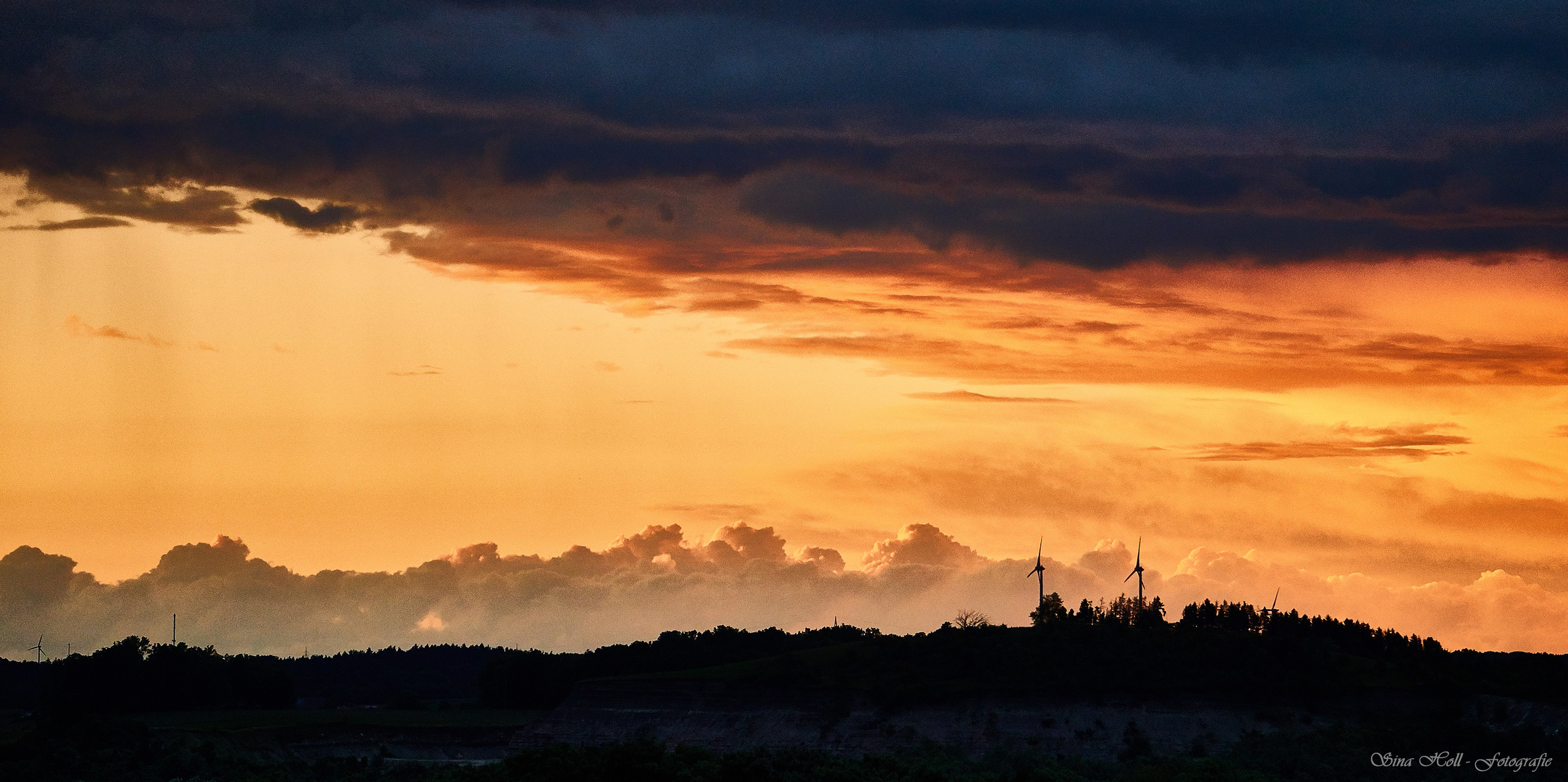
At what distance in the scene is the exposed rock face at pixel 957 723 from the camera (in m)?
169

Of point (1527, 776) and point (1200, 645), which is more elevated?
point (1200, 645)

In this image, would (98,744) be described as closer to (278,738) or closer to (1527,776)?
(278,738)

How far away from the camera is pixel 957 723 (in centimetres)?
18050

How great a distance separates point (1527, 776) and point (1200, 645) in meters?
54.0

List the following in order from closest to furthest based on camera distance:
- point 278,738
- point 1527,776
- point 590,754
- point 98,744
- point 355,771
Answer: point 590,754 → point 1527,776 → point 98,744 → point 355,771 → point 278,738

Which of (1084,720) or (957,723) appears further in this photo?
(957,723)

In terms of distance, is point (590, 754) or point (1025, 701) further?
point (1025, 701)

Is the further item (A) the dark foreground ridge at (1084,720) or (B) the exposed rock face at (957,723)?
(B) the exposed rock face at (957,723)

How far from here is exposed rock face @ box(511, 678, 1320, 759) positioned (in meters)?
169

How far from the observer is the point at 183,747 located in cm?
15638

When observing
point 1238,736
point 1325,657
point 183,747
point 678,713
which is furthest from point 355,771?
point 1325,657

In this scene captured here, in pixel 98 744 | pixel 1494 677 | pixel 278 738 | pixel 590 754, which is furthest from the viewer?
pixel 278 738

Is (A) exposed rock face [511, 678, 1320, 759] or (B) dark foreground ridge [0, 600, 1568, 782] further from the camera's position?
(A) exposed rock face [511, 678, 1320, 759]

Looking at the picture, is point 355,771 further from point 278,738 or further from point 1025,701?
point 1025,701
